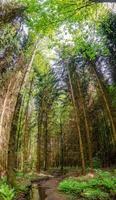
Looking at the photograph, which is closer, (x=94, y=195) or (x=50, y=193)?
(x=94, y=195)

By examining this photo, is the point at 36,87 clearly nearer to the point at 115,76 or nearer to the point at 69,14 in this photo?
the point at 115,76

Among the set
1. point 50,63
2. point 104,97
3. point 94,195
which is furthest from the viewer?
point 50,63

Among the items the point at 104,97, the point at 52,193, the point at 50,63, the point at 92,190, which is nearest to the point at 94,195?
the point at 92,190

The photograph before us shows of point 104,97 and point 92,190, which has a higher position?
point 104,97

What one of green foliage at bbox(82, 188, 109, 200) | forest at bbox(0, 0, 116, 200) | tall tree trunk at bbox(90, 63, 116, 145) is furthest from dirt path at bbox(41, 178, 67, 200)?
tall tree trunk at bbox(90, 63, 116, 145)

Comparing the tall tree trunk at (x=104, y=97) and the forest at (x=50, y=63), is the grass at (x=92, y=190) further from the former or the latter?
the tall tree trunk at (x=104, y=97)

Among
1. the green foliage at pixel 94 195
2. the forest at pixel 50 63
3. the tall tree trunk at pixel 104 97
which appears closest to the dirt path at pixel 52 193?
the forest at pixel 50 63

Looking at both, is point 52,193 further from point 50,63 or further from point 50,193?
point 50,63

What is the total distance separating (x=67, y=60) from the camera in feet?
70.2

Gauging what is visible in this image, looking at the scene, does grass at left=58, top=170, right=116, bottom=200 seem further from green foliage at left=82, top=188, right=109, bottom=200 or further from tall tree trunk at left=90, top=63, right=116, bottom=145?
tall tree trunk at left=90, top=63, right=116, bottom=145

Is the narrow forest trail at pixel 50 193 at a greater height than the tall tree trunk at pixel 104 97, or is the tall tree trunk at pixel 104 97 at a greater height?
the tall tree trunk at pixel 104 97

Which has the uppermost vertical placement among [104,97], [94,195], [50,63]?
[50,63]

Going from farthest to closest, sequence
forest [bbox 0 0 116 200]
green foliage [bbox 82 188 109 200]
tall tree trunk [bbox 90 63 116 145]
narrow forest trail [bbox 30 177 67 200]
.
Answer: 1. tall tree trunk [bbox 90 63 116 145]
2. narrow forest trail [bbox 30 177 67 200]
3. green foliage [bbox 82 188 109 200]
4. forest [bbox 0 0 116 200]

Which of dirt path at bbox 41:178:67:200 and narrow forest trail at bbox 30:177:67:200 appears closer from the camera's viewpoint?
dirt path at bbox 41:178:67:200
